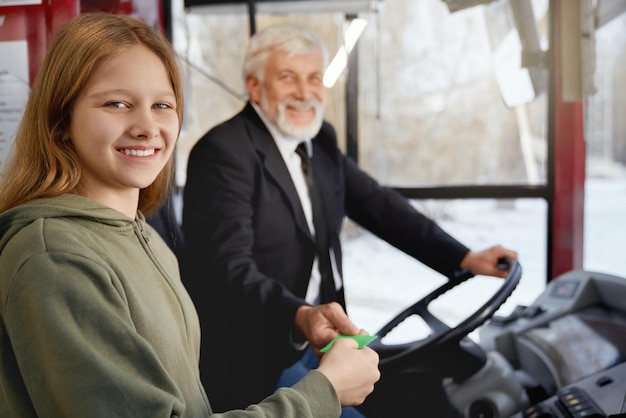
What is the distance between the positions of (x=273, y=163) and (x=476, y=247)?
0.50 meters

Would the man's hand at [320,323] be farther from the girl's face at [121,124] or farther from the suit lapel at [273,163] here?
the girl's face at [121,124]

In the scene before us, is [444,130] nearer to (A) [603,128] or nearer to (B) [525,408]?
(A) [603,128]

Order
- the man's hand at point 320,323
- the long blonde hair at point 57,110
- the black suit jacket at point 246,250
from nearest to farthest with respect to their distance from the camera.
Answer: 1. the long blonde hair at point 57,110
2. the man's hand at point 320,323
3. the black suit jacket at point 246,250

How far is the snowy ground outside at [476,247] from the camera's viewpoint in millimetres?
1397

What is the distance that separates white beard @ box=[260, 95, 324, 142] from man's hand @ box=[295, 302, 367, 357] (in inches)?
15.3

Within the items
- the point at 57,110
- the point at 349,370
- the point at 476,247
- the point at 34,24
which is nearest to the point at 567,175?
the point at 476,247

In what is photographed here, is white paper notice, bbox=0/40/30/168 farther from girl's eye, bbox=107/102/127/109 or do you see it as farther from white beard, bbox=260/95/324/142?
girl's eye, bbox=107/102/127/109

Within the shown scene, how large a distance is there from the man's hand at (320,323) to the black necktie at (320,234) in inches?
5.4

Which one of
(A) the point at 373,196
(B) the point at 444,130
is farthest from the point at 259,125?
(B) the point at 444,130

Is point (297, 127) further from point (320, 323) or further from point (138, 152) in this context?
point (138, 152)

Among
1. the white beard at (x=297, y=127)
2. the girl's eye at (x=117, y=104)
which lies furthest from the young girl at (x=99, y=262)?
the white beard at (x=297, y=127)

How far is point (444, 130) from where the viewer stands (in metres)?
1.42

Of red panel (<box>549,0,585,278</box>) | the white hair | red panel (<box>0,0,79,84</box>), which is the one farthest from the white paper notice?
red panel (<box>549,0,585,278</box>)

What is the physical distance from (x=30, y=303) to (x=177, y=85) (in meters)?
0.41
